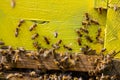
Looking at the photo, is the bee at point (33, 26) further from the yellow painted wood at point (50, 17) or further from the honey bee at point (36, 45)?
the honey bee at point (36, 45)

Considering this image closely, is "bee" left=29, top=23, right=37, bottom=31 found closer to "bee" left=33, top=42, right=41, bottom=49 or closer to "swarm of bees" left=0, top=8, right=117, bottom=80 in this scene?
"swarm of bees" left=0, top=8, right=117, bottom=80

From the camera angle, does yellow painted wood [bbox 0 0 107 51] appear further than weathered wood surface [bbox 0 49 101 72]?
No

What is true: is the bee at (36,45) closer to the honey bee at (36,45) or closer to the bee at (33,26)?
the honey bee at (36,45)

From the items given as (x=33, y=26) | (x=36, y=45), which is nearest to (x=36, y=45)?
(x=36, y=45)

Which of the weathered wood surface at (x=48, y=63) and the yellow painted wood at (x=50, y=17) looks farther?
the weathered wood surface at (x=48, y=63)

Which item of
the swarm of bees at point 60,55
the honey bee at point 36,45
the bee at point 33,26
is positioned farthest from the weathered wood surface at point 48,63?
the bee at point 33,26

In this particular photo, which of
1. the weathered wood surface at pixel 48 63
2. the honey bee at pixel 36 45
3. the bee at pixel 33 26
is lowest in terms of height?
the weathered wood surface at pixel 48 63

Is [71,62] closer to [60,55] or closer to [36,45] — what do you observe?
[60,55]

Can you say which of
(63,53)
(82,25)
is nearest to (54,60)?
(63,53)

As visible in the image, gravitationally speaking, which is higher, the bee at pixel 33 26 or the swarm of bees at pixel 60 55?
the bee at pixel 33 26

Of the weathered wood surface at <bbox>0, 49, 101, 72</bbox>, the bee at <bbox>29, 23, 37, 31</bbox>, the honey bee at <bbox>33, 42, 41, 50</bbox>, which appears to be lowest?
the weathered wood surface at <bbox>0, 49, 101, 72</bbox>

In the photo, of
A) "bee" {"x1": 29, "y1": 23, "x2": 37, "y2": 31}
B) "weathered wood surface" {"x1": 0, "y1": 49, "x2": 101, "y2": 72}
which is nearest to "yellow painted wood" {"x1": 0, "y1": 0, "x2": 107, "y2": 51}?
"bee" {"x1": 29, "y1": 23, "x2": 37, "y2": 31}

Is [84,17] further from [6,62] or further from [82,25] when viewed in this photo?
[6,62]
